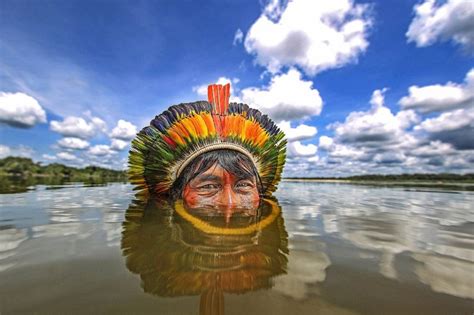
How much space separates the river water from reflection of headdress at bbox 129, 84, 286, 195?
1769mm

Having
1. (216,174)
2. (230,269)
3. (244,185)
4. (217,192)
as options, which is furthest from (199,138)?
(230,269)

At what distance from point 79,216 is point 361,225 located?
4386 millimetres

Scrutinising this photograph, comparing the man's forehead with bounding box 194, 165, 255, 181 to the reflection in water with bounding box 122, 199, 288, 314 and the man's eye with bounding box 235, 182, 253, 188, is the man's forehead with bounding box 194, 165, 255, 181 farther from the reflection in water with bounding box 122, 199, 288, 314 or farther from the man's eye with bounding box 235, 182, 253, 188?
the reflection in water with bounding box 122, 199, 288, 314

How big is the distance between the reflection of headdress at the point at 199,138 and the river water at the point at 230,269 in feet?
5.80

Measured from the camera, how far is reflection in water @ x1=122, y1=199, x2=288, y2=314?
149 centimetres

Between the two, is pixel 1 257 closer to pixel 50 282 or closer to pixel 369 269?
pixel 50 282

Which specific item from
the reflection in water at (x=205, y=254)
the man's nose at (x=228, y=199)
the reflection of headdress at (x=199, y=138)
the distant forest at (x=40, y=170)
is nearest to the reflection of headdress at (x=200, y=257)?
the reflection in water at (x=205, y=254)

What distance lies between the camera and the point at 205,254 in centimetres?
203

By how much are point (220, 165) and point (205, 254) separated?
2.36m

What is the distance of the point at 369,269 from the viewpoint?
1.84 metres

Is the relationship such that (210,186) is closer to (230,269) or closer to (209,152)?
(209,152)

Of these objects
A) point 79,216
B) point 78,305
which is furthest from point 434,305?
point 79,216

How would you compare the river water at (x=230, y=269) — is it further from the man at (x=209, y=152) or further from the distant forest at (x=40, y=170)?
the distant forest at (x=40, y=170)

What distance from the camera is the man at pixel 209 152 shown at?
4.22 metres
